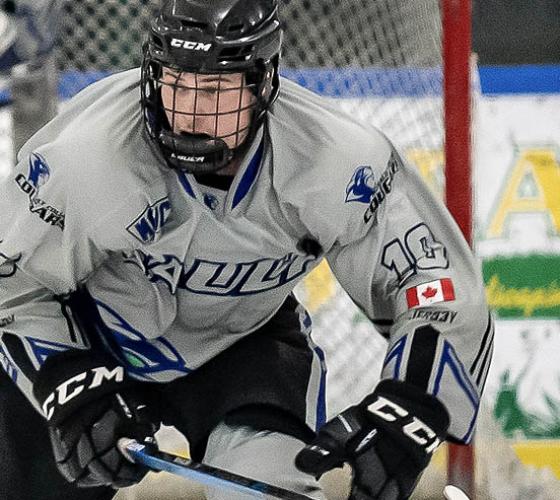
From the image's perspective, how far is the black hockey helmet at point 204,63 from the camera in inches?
61.9

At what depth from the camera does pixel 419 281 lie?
174 centimetres

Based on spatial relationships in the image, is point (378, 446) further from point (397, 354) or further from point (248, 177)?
point (248, 177)

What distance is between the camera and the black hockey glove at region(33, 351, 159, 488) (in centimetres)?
166

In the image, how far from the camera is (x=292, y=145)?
5.51ft

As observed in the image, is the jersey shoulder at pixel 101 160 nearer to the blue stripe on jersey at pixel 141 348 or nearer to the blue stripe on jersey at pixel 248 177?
the blue stripe on jersey at pixel 248 177

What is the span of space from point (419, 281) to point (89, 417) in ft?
1.43

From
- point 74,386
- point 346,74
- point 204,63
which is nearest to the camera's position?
point 204,63

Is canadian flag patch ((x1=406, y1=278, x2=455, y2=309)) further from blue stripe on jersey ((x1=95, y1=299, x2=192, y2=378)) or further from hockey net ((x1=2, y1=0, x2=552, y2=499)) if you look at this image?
hockey net ((x1=2, y1=0, x2=552, y2=499))

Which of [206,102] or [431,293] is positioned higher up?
[206,102]

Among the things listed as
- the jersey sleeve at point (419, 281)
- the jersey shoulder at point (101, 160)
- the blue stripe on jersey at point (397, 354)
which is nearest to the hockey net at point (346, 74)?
the jersey sleeve at point (419, 281)

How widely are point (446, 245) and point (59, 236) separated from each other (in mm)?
485

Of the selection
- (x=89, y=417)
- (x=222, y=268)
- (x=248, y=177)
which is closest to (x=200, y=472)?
(x=89, y=417)

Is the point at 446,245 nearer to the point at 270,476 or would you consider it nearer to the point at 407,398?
the point at 407,398

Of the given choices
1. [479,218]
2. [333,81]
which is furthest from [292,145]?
[479,218]
